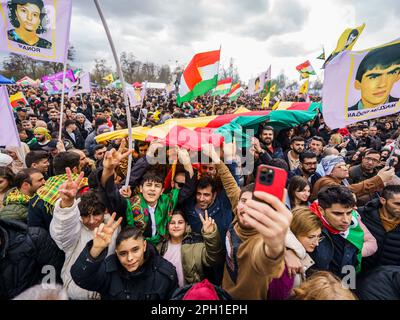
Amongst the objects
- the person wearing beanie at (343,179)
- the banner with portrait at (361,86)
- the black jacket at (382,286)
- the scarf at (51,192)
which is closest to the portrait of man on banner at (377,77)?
the banner with portrait at (361,86)

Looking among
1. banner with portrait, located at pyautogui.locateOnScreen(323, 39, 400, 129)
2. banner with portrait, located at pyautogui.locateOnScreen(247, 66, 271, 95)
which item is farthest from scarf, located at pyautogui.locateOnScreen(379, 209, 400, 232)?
banner with portrait, located at pyautogui.locateOnScreen(247, 66, 271, 95)

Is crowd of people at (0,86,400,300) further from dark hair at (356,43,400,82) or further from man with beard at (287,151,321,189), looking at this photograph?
dark hair at (356,43,400,82)

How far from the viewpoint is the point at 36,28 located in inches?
118

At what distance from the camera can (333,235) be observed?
2201 mm

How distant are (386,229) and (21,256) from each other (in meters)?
3.10

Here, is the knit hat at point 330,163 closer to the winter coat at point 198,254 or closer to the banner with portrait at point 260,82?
the winter coat at point 198,254

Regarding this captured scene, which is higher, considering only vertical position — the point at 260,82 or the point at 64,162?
the point at 260,82

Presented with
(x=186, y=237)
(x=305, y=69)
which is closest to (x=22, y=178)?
(x=186, y=237)

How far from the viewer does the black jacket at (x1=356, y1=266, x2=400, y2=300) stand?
1648 millimetres

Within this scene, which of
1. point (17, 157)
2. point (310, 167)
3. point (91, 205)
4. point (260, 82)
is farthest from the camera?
point (260, 82)

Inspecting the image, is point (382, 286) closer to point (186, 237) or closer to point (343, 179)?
point (186, 237)

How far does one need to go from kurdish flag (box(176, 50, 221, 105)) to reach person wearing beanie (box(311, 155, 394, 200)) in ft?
8.59
